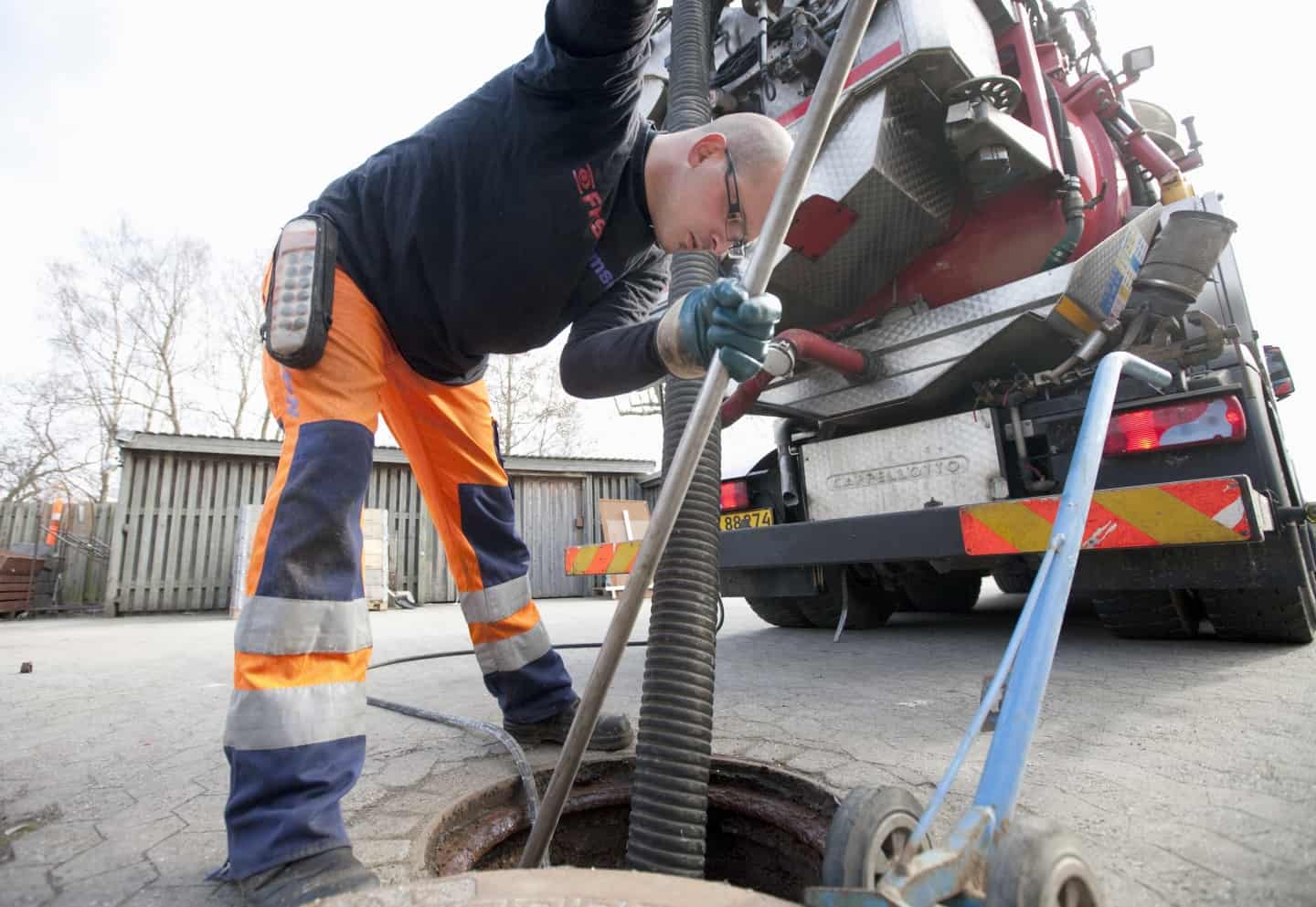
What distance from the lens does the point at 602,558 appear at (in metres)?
4.23

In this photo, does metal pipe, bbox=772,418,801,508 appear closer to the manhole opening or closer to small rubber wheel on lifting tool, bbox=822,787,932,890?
the manhole opening

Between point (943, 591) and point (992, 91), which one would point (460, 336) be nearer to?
point (992, 91)

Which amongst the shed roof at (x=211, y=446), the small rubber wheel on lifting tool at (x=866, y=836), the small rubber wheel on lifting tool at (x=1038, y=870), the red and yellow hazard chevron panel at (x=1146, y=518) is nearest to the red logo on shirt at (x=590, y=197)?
the small rubber wheel on lifting tool at (x=866, y=836)

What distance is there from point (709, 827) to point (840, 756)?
373 mm

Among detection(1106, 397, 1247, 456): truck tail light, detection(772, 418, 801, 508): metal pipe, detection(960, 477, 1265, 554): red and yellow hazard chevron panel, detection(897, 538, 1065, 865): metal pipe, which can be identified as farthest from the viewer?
detection(772, 418, 801, 508): metal pipe

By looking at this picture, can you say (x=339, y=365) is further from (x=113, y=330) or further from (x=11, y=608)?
(x=113, y=330)

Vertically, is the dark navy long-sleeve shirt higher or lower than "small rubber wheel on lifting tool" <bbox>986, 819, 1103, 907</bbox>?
higher

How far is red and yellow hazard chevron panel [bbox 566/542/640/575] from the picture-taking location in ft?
12.9

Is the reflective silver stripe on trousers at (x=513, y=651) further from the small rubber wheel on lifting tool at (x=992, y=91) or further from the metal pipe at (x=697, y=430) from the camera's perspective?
the small rubber wheel on lifting tool at (x=992, y=91)

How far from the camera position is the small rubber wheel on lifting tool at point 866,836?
0.82 meters

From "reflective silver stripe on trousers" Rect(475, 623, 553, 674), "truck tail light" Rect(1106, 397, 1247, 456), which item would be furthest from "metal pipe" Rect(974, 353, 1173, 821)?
"truck tail light" Rect(1106, 397, 1247, 456)

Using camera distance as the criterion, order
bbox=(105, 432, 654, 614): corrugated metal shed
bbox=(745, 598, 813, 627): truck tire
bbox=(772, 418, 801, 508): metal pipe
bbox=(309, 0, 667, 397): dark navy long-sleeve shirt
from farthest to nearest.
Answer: bbox=(105, 432, 654, 614): corrugated metal shed
bbox=(745, 598, 813, 627): truck tire
bbox=(772, 418, 801, 508): metal pipe
bbox=(309, 0, 667, 397): dark navy long-sleeve shirt

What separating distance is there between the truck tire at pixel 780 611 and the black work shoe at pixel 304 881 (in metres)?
3.41

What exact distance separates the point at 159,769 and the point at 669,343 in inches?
68.5
